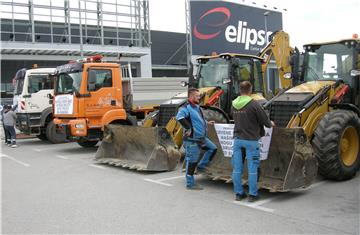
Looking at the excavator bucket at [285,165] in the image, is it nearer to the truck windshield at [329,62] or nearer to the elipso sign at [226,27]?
the truck windshield at [329,62]

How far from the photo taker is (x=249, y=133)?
21.2 feet

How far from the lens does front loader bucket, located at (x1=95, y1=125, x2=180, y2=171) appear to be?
9.19m

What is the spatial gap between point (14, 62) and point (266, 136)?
904 inches

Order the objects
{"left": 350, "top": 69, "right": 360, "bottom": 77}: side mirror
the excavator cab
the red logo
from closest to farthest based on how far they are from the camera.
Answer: {"left": 350, "top": 69, "right": 360, "bottom": 77}: side mirror → the excavator cab → the red logo

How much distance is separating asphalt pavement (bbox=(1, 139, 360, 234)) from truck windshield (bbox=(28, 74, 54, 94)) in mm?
7062

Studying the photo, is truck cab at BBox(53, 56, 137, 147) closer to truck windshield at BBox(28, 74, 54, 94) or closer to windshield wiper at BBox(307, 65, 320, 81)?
truck windshield at BBox(28, 74, 54, 94)

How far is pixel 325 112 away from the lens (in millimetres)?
8258

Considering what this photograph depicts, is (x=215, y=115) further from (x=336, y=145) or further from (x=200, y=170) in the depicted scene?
(x=336, y=145)

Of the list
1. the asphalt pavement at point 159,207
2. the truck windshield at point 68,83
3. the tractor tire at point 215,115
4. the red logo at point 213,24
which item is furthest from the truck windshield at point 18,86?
the red logo at point 213,24

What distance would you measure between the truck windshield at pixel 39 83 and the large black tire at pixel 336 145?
11123 millimetres

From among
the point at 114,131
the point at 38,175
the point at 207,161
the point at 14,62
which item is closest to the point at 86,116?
the point at 114,131

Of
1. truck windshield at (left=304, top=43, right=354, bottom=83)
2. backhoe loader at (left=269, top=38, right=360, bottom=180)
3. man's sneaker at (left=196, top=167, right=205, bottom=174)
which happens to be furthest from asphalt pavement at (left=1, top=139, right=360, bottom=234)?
truck windshield at (left=304, top=43, right=354, bottom=83)

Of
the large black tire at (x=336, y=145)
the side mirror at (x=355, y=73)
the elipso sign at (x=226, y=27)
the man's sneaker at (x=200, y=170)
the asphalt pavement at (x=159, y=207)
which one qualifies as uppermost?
the elipso sign at (x=226, y=27)

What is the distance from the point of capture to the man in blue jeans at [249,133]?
6445 mm
